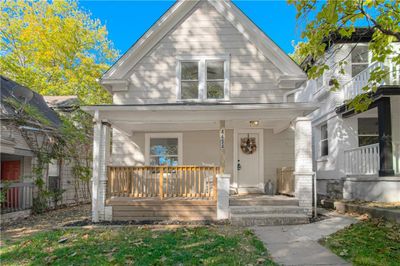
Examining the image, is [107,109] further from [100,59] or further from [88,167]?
[100,59]

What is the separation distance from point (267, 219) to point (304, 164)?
1.93m

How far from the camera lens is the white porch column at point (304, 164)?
881cm

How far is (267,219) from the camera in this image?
804 cm

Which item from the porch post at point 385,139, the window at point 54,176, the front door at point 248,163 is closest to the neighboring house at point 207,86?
the front door at point 248,163

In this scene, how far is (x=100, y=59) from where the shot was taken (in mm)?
29547

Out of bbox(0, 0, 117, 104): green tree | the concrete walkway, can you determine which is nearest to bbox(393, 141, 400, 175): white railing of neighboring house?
the concrete walkway

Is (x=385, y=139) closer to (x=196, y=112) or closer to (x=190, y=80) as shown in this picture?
(x=196, y=112)

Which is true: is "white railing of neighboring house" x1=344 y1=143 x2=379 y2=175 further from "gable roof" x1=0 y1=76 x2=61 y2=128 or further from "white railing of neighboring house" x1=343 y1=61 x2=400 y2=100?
"gable roof" x1=0 y1=76 x2=61 y2=128

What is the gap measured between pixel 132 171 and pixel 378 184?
291 inches

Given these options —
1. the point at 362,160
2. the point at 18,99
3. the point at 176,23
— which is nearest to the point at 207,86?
the point at 176,23

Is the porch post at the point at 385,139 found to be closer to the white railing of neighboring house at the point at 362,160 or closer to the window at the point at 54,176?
the white railing of neighboring house at the point at 362,160

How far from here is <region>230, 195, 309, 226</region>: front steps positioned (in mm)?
8031

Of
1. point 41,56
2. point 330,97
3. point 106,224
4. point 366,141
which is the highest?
point 41,56

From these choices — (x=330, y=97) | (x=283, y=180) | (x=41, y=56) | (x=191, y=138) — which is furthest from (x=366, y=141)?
(x=41, y=56)
